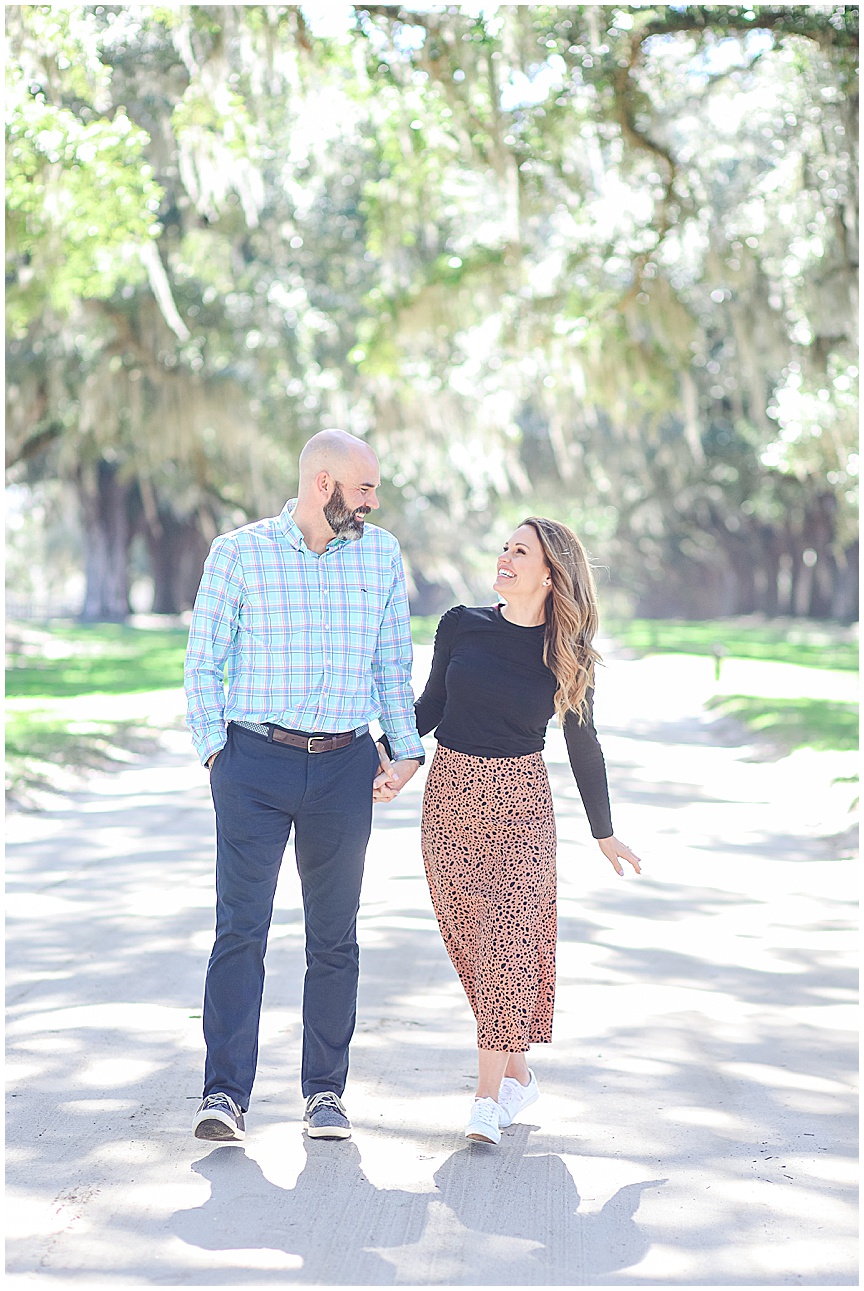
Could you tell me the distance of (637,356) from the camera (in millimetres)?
15531

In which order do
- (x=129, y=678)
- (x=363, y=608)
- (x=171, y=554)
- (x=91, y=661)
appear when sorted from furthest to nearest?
1. (x=171, y=554)
2. (x=91, y=661)
3. (x=129, y=678)
4. (x=363, y=608)

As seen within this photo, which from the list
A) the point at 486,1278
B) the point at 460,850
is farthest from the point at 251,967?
the point at 486,1278

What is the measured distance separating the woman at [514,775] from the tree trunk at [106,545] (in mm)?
34845

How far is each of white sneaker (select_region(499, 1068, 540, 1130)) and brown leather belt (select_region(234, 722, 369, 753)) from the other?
1.13 metres

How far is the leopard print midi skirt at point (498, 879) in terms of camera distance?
4.63 meters

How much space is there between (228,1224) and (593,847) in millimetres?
6295

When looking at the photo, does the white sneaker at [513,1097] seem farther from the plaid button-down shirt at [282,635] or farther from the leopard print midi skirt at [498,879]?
the plaid button-down shirt at [282,635]

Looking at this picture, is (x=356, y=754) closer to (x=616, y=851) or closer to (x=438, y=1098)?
(x=616, y=851)

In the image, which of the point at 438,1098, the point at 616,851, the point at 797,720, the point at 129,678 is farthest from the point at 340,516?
the point at 129,678

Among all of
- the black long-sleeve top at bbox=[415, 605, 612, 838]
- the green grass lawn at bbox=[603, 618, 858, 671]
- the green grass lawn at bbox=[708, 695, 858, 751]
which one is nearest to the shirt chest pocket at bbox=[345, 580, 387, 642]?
the black long-sleeve top at bbox=[415, 605, 612, 838]

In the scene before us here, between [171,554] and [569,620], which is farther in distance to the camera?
[171,554]

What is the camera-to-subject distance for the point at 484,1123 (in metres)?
4.37

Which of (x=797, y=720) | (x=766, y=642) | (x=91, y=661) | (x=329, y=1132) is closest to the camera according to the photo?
(x=329, y=1132)

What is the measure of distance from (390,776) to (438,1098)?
1022mm
